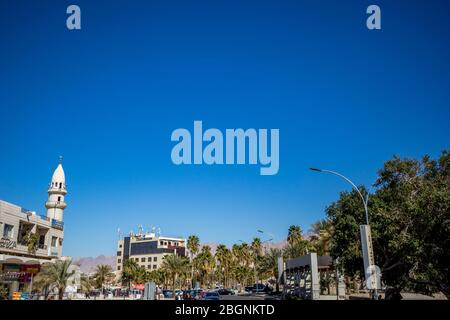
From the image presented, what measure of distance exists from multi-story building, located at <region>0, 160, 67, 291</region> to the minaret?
1399cm

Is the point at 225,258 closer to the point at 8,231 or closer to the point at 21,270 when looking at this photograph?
the point at 8,231

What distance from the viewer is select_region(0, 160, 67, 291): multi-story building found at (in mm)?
43594

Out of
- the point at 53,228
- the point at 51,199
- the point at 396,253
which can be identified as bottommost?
the point at 396,253

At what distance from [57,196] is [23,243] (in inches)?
1108

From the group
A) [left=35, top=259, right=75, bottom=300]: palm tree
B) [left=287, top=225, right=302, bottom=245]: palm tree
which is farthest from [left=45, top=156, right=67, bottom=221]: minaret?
[left=287, top=225, right=302, bottom=245]: palm tree

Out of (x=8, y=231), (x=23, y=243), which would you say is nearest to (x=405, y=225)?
(x=8, y=231)

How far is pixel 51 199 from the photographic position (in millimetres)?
77688

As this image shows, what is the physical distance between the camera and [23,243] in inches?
2004

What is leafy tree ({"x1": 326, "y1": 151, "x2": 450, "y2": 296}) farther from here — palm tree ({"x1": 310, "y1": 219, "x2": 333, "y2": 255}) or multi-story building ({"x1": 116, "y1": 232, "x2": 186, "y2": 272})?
multi-story building ({"x1": 116, "y1": 232, "x2": 186, "y2": 272})
